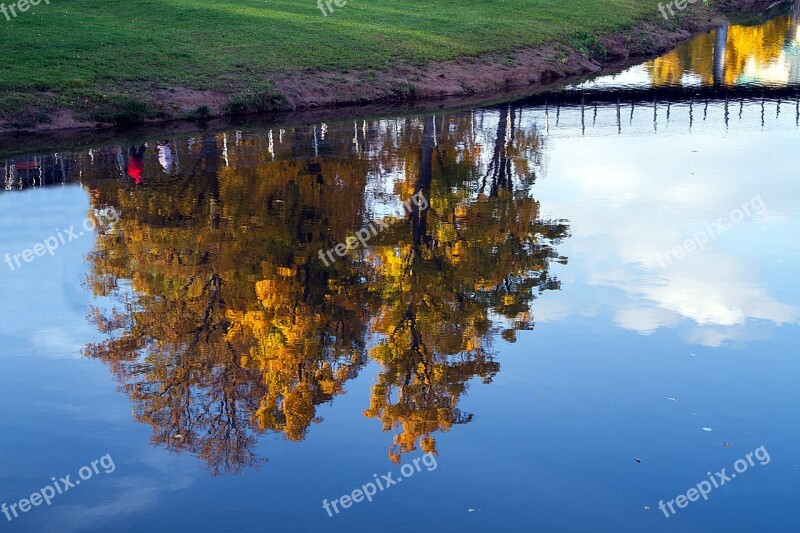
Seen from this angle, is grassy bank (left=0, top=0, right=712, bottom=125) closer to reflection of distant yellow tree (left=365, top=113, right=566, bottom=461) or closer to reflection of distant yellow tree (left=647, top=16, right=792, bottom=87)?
reflection of distant yellow tree (left=647, top=16, right=792, bottom=87)

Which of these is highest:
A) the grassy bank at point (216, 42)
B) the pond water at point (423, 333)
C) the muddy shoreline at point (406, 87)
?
the grassy bank at point (216, 42)

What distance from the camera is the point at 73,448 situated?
1287 cm

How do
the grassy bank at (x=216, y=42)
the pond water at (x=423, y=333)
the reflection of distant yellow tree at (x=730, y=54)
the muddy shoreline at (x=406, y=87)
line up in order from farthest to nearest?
1. the reflection of distant yellow tree at (x=730, y=54)
2. the muddy shoreline at (x=406, y=87)
3. the grassy bank at (x=216, y=42)
4. the pond water at (x=423, y=333)

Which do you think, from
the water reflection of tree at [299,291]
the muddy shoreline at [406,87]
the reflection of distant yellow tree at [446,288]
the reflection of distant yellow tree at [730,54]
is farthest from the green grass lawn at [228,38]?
the reflection of distant yellow tree at [446,288]

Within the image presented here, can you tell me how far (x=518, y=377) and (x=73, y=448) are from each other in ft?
20.0

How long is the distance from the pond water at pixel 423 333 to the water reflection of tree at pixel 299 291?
64 millimetres

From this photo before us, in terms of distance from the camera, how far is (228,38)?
1769 inches

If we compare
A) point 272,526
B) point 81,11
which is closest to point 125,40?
point 81,11

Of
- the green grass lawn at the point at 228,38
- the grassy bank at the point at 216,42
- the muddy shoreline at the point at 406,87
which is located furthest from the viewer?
the green grass lawn at the point at 228,38

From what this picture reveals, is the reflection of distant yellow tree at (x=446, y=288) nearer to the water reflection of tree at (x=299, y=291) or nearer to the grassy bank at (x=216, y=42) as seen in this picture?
the water reflection of tree at (x=299, y=291)

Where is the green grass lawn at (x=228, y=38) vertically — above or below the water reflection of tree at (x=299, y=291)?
above

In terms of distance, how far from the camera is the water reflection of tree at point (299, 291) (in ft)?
46.8

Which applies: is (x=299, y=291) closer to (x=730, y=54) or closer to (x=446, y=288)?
(x=446, y=288)

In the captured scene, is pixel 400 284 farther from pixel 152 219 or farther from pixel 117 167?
pixel 117 167
